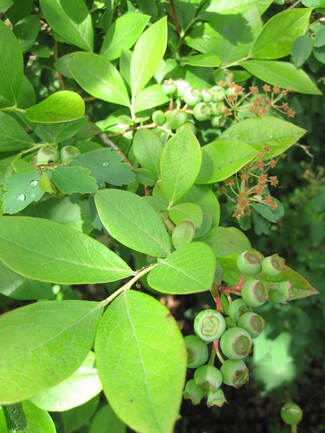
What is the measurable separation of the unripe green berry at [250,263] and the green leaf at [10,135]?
0.44 m

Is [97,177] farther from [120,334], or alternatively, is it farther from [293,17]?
[293,17]

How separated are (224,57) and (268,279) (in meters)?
0.54

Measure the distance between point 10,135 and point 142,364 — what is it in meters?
0.48

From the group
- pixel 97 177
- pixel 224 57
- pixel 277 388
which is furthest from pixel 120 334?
pixel 277 388

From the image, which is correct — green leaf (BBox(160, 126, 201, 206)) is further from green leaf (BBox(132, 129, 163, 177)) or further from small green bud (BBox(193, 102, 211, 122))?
small green bud (BBox(193, 102, 211, 122))

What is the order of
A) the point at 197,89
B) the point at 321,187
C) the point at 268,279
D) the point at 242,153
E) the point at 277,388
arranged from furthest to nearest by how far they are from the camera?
the point at 277,388
the point at 321,187
the point at 197,89
the point at 242,153
the point at 268,279

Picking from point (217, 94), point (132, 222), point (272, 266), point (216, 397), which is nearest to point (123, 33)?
point (217, 94)

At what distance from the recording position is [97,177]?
76cm

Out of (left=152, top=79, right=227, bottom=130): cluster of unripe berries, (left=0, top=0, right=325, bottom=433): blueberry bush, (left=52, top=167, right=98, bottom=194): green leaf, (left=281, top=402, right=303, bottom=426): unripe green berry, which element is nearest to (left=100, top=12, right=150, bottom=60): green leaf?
(left=0, top=0, right=325, bottom=433): blueberry bush

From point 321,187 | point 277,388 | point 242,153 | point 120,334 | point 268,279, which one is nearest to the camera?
point 120,334

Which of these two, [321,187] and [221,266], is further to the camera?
[321,187]

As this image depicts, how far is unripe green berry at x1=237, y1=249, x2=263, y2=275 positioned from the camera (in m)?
0.60

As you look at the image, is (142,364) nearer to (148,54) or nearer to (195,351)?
(195,351)

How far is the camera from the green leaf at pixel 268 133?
813mm
